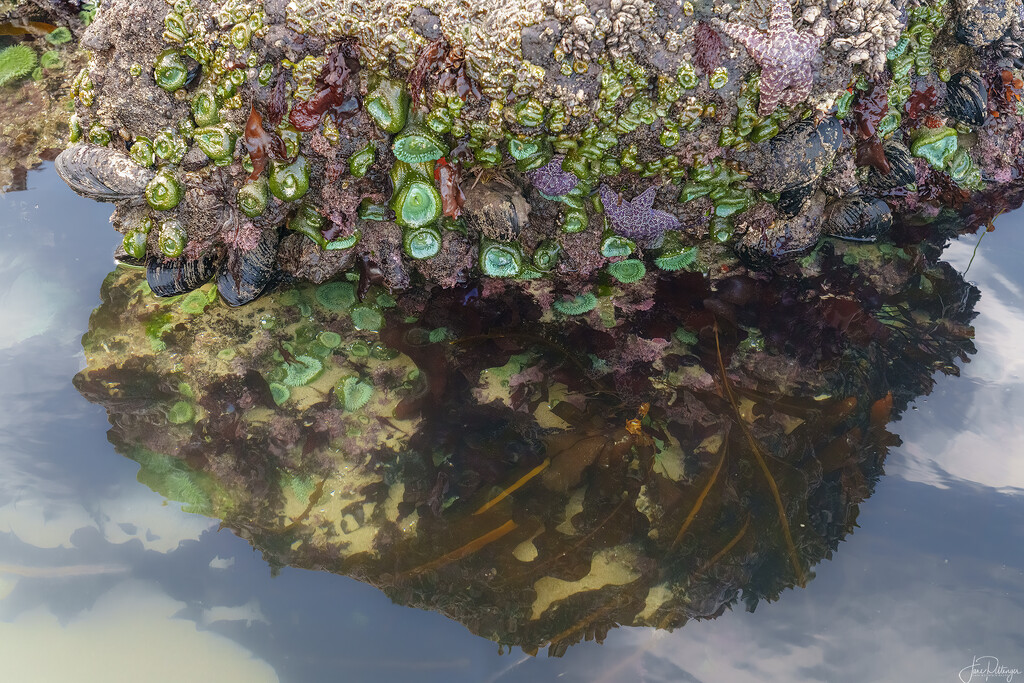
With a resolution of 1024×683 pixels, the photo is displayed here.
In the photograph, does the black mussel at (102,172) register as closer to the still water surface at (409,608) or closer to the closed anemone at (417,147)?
the closed anemone at (417,147)

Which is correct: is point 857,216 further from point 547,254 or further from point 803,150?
point 547,254

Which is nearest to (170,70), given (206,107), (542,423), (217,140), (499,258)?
(206,107)

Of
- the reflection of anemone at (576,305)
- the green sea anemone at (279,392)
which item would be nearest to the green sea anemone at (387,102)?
the reflection of anemone at (576,305)

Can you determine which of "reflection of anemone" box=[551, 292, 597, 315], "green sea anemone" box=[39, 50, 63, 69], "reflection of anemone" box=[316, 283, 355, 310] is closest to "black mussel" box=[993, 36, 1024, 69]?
"reflection of anemone" box=[551, 292, 597, 315]

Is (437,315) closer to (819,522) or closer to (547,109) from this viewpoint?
(547,109)

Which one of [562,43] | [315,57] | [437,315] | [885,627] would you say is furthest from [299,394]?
[885,627]

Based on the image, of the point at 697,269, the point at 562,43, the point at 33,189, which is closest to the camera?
the point at 562,43
